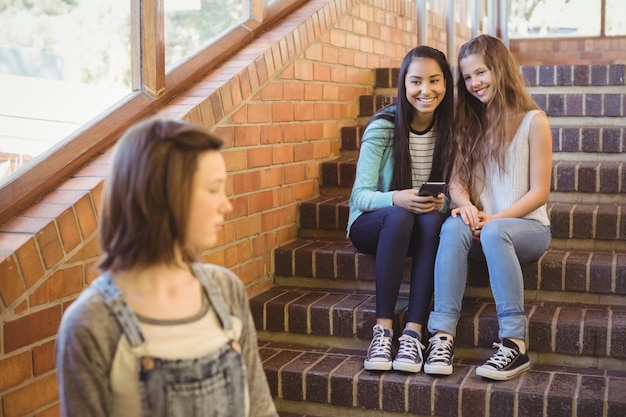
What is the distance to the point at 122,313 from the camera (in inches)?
51.2

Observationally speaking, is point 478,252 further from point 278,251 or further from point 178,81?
point 178,81

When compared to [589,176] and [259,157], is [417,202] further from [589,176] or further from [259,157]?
[589,176]

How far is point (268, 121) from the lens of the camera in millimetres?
3432

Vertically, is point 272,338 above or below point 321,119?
below

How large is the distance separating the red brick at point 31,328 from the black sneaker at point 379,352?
1.02 meters

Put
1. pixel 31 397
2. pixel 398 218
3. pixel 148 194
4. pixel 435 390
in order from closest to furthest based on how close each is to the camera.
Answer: pixel 148 194 < pixel 31 397 < pixel 435 390 < pixel 398 218

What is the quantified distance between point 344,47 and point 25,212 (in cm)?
238

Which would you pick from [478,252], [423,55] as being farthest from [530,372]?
[423,55]

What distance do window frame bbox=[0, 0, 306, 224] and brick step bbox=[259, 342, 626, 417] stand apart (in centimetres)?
95

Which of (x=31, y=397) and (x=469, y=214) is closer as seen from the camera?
(x=31, y=397)

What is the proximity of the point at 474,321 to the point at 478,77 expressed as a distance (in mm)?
854

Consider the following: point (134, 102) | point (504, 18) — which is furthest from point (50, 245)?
point (504, 18)

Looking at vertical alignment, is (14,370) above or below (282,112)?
below

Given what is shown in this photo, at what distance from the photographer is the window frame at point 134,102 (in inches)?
90.9
